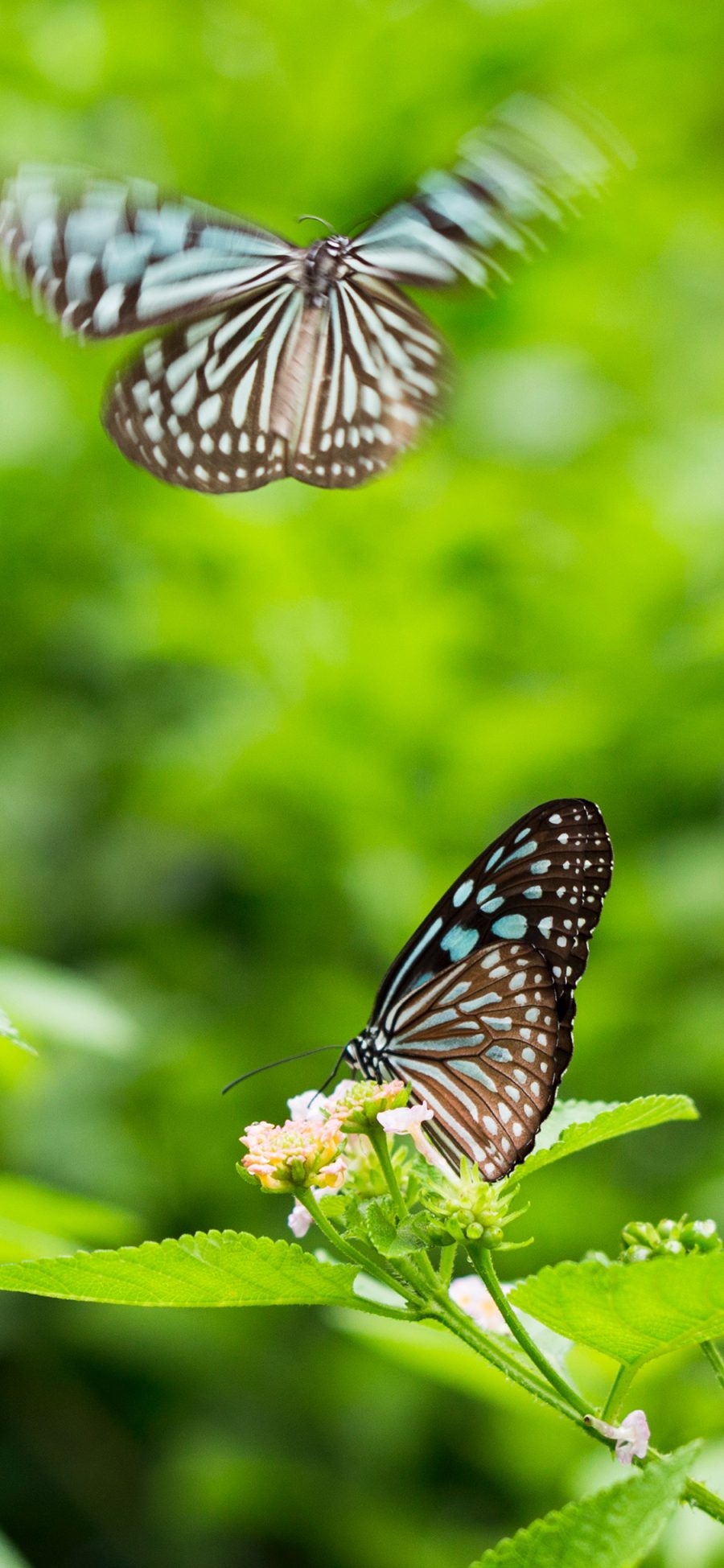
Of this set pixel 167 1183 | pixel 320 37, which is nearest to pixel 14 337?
pixel 320 37

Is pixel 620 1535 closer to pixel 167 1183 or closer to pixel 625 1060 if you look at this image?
pixel 625 1060

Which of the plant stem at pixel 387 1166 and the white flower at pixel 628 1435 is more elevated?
the plant stem at pixel 387 1166

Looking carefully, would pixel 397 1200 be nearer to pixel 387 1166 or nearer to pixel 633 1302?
pixel 387 1166

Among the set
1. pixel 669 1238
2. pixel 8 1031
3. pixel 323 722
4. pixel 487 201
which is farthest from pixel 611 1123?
pixel 323 722

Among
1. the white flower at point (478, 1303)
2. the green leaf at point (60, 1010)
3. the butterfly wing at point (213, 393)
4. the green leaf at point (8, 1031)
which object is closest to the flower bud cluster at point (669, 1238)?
the white flower at point (478, 1303)

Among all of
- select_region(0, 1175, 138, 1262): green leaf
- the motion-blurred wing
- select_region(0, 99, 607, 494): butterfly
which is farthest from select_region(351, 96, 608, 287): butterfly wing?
select_region(0, 1175, 138, 1262): green leaf

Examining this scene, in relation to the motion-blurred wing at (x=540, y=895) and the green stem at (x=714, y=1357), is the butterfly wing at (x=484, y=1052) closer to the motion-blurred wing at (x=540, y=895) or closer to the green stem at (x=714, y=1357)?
the motion-blurred wing at (x=540, y=895)
